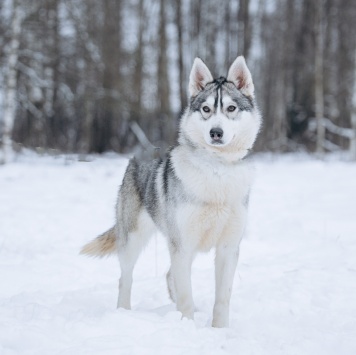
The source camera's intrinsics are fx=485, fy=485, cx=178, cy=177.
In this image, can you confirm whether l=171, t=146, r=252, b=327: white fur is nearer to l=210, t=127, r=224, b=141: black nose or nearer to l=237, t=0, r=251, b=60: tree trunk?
l=210, t=127, r=224, b=141: black nose

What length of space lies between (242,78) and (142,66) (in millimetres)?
13769

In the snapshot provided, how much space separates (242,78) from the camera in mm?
3723

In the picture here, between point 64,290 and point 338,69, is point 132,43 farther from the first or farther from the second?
point 64,290

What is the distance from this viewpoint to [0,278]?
459 centimetres

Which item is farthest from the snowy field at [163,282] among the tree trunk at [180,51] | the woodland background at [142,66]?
the tree trunk at [180,51]

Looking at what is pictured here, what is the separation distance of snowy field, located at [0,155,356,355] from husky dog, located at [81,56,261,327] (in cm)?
40

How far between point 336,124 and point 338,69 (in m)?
3.62

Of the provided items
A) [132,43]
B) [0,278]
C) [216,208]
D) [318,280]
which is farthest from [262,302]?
[132,43]

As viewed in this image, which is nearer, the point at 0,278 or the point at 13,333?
the point at 13,333

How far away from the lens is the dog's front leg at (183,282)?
3441mm

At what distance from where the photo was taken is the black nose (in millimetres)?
3271

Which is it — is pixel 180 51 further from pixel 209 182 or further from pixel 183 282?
pixel 183 282

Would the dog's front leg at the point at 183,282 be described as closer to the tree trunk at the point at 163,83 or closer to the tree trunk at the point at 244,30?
the tree trunk at the point at 163,83

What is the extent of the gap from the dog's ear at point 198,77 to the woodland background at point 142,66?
27.8 feet
